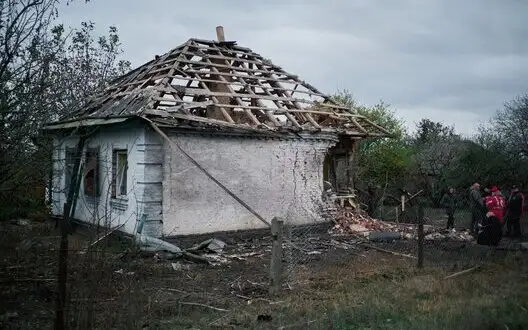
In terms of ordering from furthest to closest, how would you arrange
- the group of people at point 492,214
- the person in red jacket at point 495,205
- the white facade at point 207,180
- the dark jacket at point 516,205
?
the dark jacket at point 516,205, the person in red jacket at point 495,205, the group of people at point 492,214, the white facade at point 207,180

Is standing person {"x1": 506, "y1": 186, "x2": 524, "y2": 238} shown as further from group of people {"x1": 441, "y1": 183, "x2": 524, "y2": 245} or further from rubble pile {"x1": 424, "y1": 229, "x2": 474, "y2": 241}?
rubble pile {"x1": 424, "y1": 229, "x2": 474, "y2": 241}

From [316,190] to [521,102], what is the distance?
2090 centimetres

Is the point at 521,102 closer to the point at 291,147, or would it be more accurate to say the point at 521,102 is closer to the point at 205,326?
the point at 291,147

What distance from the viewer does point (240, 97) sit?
12695 mm

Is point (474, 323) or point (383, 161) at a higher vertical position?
point (383, 161)

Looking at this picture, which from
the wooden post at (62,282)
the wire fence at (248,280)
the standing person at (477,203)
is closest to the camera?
the wooden post at (62,282)

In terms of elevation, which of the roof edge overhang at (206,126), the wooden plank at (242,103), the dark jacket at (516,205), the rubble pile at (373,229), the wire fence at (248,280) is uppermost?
the wooden plank at (242,103)

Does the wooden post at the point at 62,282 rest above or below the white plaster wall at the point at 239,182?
below

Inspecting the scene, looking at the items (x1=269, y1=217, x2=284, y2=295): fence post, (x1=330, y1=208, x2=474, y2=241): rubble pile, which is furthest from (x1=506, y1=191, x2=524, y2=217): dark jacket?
(x1=269, y1=217, x2=284, y2=295): fence post

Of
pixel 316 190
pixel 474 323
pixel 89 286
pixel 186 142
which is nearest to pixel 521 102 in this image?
pixel 316 190

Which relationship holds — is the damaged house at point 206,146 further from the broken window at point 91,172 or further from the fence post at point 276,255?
the fence post at point 276,255

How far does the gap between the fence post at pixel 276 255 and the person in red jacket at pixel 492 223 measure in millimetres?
7459

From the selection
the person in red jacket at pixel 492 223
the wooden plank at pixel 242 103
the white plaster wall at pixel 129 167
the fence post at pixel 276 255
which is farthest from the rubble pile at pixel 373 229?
the fence post at pixel 276 255

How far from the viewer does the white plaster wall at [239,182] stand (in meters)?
11.2
